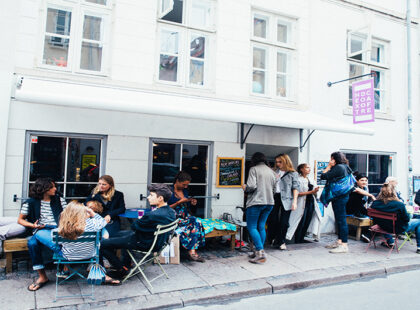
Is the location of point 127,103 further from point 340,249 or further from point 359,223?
point 359,223

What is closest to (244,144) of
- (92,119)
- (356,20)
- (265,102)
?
(265,102)

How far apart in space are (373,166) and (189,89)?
17.1 feet

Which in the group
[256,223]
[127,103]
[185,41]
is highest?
[185,41]

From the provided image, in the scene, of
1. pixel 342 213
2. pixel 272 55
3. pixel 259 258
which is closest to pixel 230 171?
pixel 259 258

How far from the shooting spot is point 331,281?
188 inches

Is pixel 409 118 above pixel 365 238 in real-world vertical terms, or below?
above

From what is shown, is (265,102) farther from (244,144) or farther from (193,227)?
(193,227)

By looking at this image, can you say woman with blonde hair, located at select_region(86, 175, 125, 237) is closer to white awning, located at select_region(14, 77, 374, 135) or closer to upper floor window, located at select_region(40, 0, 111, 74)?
white awning, located at select_region(14, 77, 374, 135)

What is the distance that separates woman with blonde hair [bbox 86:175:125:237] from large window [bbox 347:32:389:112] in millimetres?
6113

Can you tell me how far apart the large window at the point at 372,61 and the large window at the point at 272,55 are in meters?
1.66

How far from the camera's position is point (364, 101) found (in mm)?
7223

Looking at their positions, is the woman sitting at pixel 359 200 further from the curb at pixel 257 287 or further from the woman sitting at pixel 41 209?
the woman sitting at pixel 41 209

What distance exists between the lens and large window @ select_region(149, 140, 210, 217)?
6297 millimetres

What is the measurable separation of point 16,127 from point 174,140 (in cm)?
260
